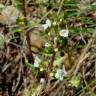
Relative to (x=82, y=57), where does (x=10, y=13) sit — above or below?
above

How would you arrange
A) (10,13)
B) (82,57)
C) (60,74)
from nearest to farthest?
(60,74) → (82,57) → (10,13)

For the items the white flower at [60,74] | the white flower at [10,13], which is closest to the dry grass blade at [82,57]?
the white flower at [60,74]

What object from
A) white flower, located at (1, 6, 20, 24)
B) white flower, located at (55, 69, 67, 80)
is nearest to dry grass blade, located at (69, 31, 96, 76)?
white flower, located at (55, 69, 67, 80)

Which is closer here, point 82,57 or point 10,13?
point 82,57

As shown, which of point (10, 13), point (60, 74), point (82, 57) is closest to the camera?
point (60, 74)

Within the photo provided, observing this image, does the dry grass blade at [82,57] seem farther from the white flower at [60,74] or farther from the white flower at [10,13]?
the white flower at [10,13]

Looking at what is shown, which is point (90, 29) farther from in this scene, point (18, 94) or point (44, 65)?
point (18, 94)

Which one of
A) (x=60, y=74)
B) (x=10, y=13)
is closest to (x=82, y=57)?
(x=60, y=74)

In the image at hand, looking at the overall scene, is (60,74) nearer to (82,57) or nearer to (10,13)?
(82,57)

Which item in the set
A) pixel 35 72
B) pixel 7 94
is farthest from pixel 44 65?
pixel 7 94

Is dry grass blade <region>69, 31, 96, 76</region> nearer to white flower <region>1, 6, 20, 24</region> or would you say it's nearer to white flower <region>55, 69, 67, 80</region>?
white flower <region>55, 69, 67, 80</region>

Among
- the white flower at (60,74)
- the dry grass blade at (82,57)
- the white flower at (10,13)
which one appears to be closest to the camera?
the white flower at (60,74)
